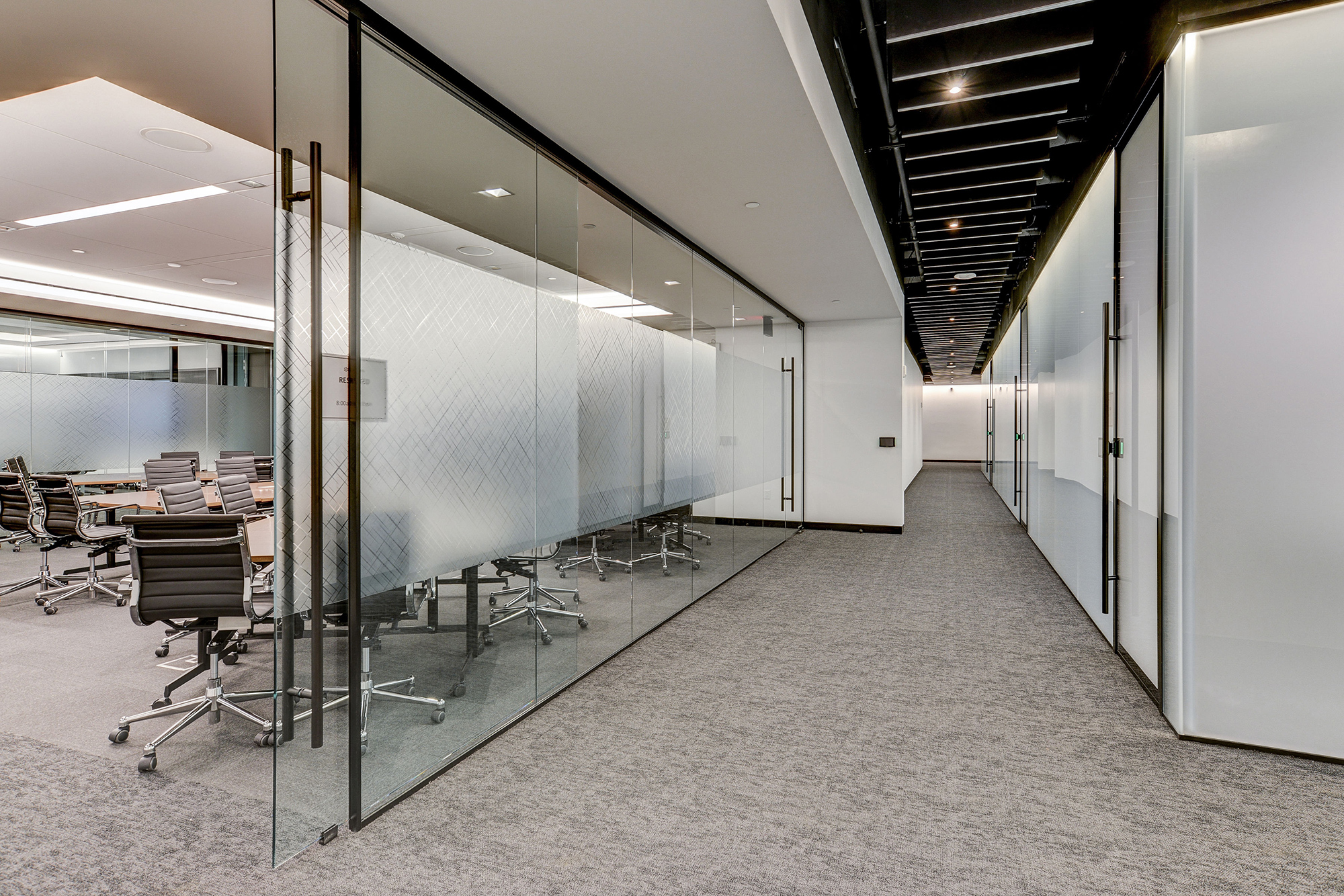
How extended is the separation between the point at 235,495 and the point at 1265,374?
5.91 meters

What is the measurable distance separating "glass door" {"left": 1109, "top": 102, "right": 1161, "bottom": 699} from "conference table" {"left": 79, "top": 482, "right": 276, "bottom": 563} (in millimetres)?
4144

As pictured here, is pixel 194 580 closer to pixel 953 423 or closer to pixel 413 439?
pixel 413 439

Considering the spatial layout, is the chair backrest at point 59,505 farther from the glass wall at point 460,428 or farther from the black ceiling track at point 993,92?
the black ceiling track at point 993,92

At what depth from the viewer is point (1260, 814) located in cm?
225

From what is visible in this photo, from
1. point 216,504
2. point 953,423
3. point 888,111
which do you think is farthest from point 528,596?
point 953,423

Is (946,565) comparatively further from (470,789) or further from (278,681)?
(278,681)

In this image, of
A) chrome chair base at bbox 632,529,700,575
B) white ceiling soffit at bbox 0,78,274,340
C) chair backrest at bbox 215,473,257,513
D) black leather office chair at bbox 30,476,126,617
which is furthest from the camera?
black leather office chair at bbox 30,476,126,617

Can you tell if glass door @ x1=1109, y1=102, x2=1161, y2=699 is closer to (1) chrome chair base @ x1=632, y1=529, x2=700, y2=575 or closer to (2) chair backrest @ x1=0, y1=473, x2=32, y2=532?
(1) chrome chair base @ x1=632, y1=529, x2=700, y2=575

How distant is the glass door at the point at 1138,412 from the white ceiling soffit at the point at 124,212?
4.50 m

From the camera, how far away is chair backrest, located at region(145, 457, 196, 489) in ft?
23.2

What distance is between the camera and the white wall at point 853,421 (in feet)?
27.8

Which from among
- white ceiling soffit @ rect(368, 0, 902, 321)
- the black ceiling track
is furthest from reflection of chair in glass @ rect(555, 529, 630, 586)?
the black ceiling track

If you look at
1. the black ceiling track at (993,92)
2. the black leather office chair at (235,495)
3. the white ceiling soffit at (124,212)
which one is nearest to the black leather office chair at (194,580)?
the white ceiling soffit at (124,212)

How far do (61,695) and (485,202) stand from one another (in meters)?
3.23
